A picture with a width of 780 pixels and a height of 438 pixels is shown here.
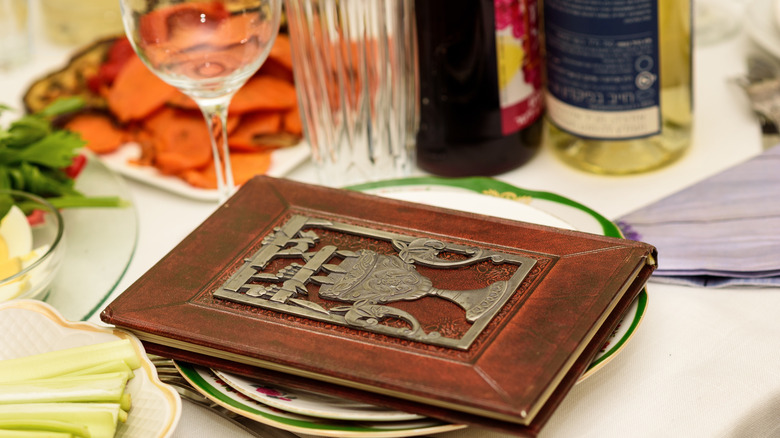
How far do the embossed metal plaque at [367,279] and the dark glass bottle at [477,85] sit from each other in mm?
189

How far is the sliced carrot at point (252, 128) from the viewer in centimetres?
70

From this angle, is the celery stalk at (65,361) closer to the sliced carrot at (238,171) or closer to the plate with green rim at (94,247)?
the plate with green rim at (94,247)

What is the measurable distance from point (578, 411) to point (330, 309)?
0.14 m

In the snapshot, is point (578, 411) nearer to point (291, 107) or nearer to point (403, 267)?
point (403, 267)

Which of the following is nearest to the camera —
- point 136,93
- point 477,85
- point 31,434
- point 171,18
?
point 31,434

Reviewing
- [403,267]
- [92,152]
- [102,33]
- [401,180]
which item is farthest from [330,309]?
[102,33]

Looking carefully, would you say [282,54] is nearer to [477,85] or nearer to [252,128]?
[252,128]

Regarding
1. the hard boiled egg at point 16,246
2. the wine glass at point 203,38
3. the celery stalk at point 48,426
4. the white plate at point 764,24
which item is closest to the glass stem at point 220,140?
the wine glass at point 203,38

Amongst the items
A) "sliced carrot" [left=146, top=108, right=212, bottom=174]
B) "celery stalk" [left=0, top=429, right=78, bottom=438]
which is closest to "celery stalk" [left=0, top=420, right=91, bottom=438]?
"celery stalk" [left=0, top=429, right=78, bottom=438]

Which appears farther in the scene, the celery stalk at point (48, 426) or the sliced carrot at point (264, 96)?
the sliced carrot at point (264, 96)

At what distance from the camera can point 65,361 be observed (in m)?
0.41

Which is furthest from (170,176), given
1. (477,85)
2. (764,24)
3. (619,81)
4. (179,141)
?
(764,24)

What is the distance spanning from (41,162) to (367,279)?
14.1 inches

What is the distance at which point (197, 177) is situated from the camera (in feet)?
2.26
